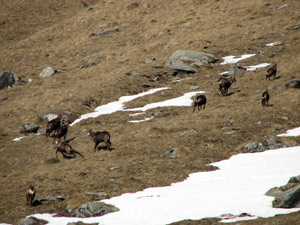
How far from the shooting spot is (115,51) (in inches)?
2066

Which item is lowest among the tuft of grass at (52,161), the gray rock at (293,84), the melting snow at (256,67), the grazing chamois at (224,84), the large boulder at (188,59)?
the tuft of grass at (52,161)

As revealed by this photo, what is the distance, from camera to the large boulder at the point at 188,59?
41.2 meters

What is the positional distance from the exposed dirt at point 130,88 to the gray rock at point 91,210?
926mm

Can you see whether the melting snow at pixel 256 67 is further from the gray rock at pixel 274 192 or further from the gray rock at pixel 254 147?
the gray rock at pixel 274 192

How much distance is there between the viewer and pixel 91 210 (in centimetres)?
1548

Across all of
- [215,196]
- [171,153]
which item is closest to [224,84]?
[171,153]

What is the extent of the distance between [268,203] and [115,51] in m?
40.1

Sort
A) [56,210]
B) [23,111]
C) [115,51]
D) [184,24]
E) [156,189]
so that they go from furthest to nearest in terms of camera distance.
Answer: [184,24]
[115,51]
[23,111]
[156,189]
[56,210]

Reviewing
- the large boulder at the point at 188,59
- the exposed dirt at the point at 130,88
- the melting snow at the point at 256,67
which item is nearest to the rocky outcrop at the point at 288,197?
the exposed dirt at the point at 130,88

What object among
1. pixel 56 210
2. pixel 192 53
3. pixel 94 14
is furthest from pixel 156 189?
pixel 94 14

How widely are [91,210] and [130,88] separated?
2407cm

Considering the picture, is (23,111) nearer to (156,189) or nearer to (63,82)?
(63,82)

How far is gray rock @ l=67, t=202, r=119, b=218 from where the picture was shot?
1548cm

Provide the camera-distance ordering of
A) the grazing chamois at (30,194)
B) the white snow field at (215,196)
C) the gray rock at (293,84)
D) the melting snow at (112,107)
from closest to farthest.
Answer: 1. the white snow field at (215,196)
2. the grazing chamois at (30,194)
3. the gray rock at (293,84)
4. the melting snow at (112,107)
